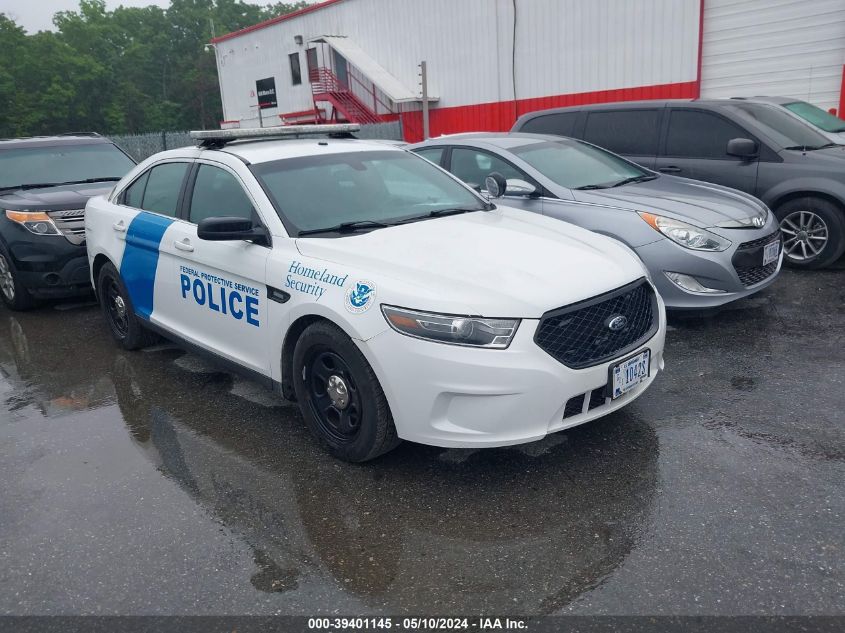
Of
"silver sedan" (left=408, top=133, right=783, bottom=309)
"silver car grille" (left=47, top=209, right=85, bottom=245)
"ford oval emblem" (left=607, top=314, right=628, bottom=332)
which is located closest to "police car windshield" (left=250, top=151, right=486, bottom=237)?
"silver sedan" (left=408, top=133, right=783, bottom=309)

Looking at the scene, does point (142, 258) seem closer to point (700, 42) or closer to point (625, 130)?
point (625, 130)

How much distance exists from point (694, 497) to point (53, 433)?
11.9 feet

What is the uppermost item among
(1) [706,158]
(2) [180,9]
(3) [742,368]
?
(2) [180,9]

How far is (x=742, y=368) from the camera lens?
4.73 m

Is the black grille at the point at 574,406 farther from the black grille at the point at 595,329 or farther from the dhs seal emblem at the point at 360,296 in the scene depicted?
the dhs seal emblem at the point at 360,296

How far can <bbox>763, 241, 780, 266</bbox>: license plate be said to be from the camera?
565 centimetres

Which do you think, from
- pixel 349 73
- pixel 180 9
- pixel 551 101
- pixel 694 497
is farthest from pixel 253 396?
pixel 180 9

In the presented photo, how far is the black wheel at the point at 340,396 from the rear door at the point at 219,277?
1.17 feet

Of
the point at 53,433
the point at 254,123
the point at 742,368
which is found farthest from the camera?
the point at 254,123

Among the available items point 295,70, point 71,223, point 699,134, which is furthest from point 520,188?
point 295,70

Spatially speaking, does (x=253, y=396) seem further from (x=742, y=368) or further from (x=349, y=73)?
(x=349, y=73)

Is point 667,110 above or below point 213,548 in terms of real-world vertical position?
above

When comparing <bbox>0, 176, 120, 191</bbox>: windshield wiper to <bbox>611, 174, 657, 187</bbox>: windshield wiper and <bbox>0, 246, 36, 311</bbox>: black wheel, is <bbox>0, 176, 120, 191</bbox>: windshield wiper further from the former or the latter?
<bbox>611, 174, 657, 187</bbox>: windshield wiper

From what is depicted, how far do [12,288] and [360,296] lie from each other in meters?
5.38
